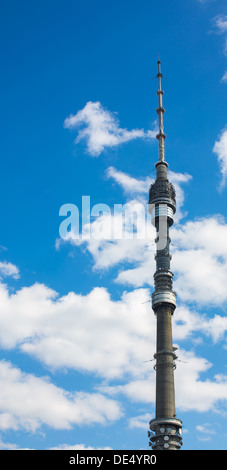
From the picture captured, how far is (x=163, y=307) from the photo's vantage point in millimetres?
149125

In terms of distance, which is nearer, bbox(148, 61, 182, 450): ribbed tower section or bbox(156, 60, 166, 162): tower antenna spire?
bbox(148, 61, 182, 450): ribbed tower section

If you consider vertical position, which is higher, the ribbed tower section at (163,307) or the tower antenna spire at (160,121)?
the tower antenna spire at (160,121)

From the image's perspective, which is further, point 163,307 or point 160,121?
point 160,121

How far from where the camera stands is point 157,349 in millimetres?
143375

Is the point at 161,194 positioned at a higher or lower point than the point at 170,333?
higher

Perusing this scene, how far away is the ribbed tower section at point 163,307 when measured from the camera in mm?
130750

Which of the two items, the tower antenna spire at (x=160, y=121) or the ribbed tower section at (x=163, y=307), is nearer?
the ribbed tower section at (x=163, y=307)

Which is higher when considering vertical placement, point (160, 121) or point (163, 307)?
point (160, 121)

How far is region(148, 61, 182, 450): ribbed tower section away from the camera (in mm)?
130750

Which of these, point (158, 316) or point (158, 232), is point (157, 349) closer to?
point (158, 316)

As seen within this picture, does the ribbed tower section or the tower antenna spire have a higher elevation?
the tower antenna spire
